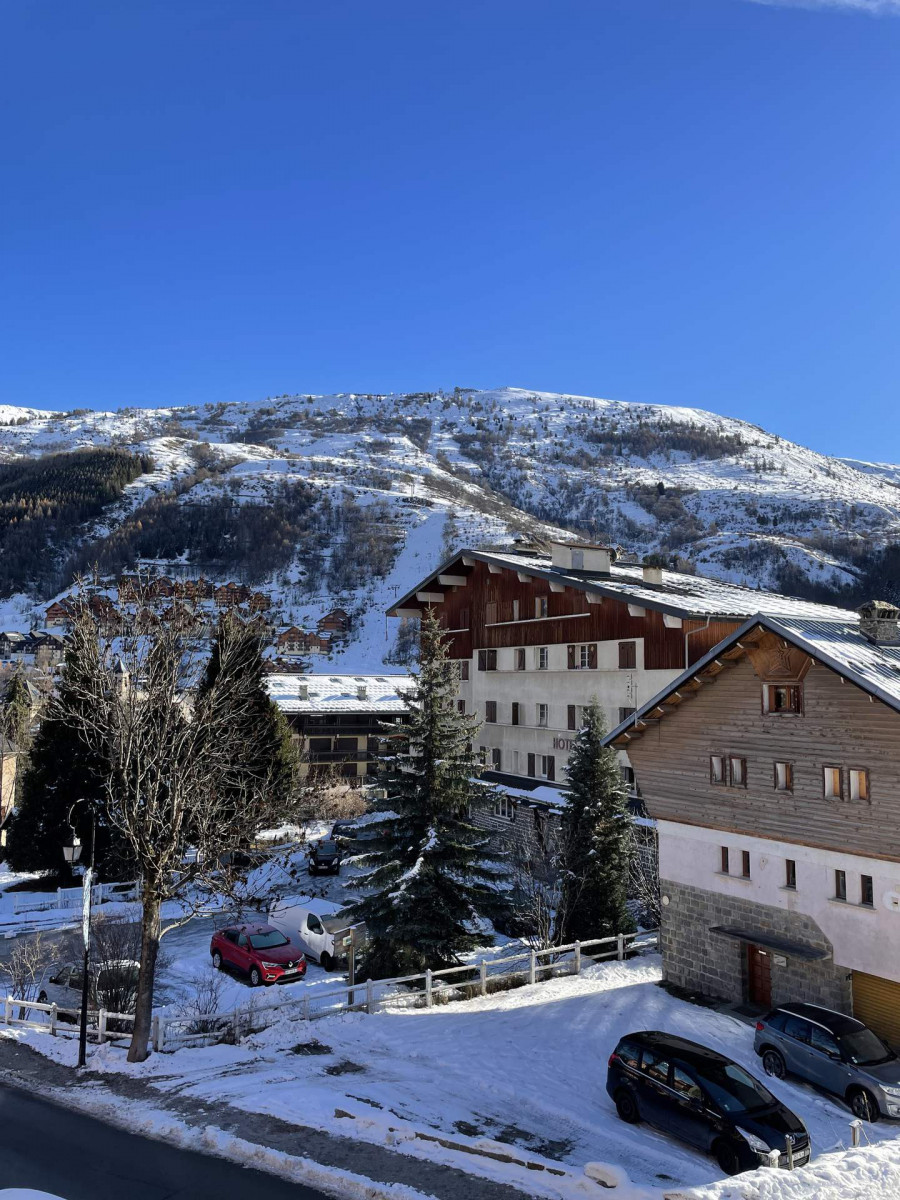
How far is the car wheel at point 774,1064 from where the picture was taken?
56.9 ft

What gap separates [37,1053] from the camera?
18.0 metres

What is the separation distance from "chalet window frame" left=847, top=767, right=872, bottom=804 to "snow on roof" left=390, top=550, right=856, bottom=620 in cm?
1489

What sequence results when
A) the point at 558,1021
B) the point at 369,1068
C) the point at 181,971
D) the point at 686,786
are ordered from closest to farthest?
the point at 369,1068 < the point at 558,1021 < the point at 686,786 < the point at 181,971

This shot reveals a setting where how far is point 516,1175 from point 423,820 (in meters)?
13.9

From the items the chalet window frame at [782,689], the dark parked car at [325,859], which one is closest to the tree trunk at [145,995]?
the chalet window frame at [782,689]

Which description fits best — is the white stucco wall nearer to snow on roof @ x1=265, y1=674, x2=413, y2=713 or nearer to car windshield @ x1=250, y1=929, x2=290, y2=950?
car windshield @ x1=250, y1=929, x2=290, y2=950

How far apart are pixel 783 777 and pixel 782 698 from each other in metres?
1.96

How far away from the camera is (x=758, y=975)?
22.1 metres

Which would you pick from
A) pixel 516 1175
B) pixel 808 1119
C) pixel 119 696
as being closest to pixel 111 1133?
pixel 516 1175

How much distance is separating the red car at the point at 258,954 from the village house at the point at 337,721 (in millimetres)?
30232

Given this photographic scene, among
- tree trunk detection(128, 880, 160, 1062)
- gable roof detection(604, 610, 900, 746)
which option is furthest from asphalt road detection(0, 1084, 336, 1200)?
gable roof detection(604, 610, 900, 746)

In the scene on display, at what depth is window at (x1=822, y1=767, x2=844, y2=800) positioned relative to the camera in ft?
64.6

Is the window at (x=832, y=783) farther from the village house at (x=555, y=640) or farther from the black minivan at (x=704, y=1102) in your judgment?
the village house at (x=555, y=640)

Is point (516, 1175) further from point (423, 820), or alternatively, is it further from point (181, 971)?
point (181, 971)
